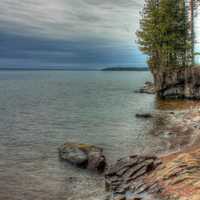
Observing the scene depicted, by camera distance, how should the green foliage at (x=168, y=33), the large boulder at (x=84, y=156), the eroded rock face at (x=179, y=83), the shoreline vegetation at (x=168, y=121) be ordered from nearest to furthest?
the shoreline vegetation at (x=168, y=121)
the large boulder at (x=84, y=156)
the eroded rock face at (x=179, y=83)
the green foliage at (x=168, y=33)

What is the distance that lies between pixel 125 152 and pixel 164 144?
4284 mm

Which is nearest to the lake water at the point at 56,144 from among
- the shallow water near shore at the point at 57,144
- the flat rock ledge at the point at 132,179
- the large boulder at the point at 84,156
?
the shallow water near shore at the point at 57,144

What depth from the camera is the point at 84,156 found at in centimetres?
2506

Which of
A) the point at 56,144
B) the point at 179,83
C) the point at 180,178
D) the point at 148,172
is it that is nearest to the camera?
the point at 180,178

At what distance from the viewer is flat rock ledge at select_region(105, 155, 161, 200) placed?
1638 centimetres

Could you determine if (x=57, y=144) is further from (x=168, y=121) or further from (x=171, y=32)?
(x=171, y=32)

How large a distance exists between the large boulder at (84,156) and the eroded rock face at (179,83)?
42.2 m

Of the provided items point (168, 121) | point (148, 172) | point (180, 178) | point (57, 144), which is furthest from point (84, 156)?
point (168, 121)

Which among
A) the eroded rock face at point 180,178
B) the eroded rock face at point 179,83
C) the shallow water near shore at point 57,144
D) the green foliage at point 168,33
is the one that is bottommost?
the shallow water near shore at point 57,144

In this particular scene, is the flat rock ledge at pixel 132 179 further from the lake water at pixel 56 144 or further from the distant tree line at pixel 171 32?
the distant tree line at pixel 171 32

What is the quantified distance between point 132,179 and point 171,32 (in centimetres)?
5643

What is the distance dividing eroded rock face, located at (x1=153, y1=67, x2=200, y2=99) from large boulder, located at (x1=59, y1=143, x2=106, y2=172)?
139 feet

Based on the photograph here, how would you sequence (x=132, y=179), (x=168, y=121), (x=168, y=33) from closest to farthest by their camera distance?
(x=132, y=179)
(x=168, y=121)
(x=168, y=33)

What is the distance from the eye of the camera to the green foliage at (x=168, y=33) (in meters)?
68.0
